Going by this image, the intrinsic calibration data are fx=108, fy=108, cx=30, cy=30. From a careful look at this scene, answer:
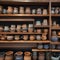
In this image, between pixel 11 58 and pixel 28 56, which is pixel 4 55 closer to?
pixel 11 58

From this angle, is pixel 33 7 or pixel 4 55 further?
pixel 33 7

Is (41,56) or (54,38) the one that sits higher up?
(54,38)

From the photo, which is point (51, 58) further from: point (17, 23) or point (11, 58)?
point (17, 23)

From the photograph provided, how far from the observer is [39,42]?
7.04ft

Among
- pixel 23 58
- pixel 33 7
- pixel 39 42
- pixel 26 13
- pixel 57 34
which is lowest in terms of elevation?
pixel 23 58

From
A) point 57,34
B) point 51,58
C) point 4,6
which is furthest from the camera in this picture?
point 4,6

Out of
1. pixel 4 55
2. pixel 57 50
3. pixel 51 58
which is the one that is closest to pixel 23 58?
pixel 4 55

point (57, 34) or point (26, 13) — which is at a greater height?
point (26, 13)

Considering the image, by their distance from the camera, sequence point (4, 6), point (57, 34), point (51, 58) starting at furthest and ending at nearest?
point (4, 6) → point (57, 34) → point (51, 58)

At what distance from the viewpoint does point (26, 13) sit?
2.22 meters

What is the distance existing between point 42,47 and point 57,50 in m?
0.30

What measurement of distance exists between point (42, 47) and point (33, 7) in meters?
0.91

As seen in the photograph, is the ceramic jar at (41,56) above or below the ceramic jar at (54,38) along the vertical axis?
below

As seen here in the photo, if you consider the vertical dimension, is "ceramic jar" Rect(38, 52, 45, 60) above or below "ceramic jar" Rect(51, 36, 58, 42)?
below
